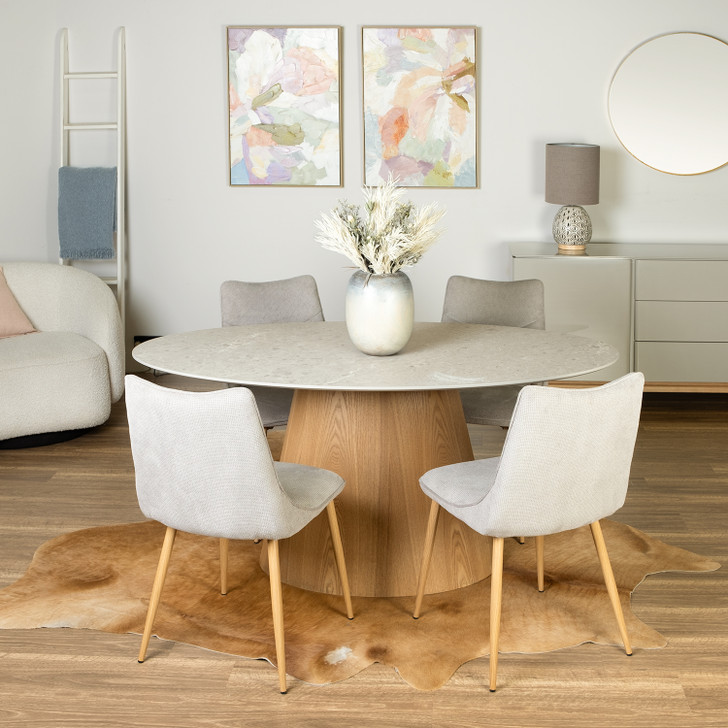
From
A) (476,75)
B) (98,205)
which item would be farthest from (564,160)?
(98,205)

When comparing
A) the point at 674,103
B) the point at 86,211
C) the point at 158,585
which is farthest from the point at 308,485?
the point at 674,103

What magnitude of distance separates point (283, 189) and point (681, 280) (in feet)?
6.92

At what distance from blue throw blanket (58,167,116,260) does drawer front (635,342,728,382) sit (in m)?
2.85

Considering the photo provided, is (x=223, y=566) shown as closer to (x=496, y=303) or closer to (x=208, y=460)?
(x=208, y=460)

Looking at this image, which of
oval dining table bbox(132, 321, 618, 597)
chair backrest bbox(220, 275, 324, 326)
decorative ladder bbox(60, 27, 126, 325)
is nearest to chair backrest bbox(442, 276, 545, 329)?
chair backrest bbox(220, 275, 324, 326)

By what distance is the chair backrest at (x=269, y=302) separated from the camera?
3664 millimetres

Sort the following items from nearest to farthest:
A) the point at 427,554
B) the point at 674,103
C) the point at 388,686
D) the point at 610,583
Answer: the point at 388,686 < the point at 610,583 < the point at 427,554 < the point at 674,103

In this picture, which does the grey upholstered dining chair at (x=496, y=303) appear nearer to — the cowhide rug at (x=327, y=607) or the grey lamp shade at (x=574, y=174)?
the cowhide rug at (x=327, y=607)

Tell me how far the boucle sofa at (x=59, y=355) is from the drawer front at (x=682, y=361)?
248cm

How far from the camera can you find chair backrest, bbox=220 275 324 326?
12.0ft

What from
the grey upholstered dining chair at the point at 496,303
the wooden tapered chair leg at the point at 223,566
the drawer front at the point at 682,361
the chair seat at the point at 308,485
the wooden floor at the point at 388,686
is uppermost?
the grey upholstered dining chair at the point at 496,303

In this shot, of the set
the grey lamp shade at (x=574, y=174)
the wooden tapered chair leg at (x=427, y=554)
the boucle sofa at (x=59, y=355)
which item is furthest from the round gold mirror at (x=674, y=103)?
the wooden tapered chair leg at (x=427, y=554)

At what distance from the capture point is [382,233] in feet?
8.74

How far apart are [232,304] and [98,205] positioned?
1.89m
